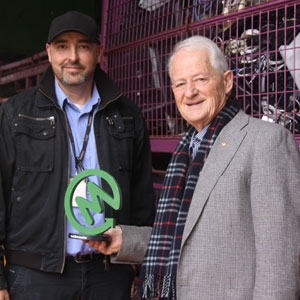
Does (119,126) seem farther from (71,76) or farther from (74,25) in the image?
(74,25)

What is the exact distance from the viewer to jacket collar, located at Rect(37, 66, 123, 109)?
85.6 inches

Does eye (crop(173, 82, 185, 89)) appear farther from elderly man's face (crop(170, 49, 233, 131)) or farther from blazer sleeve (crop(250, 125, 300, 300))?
blazer sleeve (crop(250, 125, 300, 300))

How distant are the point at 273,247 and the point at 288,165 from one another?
0.92 feet

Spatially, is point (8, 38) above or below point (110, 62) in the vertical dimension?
above

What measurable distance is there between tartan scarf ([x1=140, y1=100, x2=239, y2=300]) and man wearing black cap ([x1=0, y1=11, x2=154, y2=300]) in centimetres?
33

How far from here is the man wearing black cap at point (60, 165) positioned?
2029 millimetres

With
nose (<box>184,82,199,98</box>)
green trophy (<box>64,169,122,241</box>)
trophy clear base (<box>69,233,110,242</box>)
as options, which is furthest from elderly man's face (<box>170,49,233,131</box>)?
trophy clear base (<box>69,233,110,242</box>)

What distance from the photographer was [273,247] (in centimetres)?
141

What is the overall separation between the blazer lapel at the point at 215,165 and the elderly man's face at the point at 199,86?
0.12 metres

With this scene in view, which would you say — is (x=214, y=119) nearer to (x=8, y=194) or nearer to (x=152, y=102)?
(x=8, y=194)

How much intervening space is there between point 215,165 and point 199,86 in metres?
0.33

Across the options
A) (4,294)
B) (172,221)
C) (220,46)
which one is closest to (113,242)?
(172,221)

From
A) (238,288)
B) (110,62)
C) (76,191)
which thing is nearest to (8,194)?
(76,191)

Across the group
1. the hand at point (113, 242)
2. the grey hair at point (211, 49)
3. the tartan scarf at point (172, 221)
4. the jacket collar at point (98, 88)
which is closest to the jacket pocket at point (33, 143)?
the jacket collar at point (98, 88)
